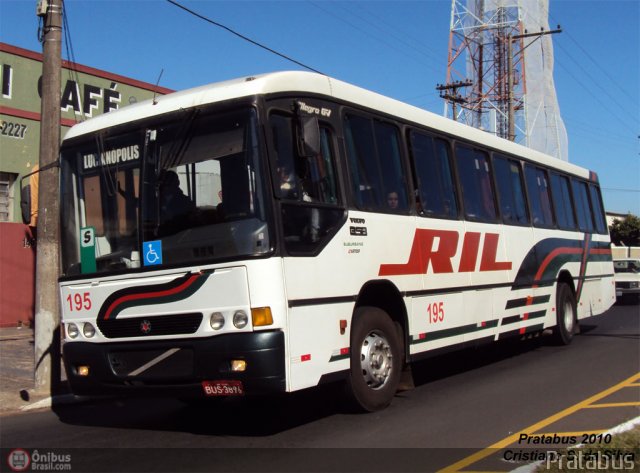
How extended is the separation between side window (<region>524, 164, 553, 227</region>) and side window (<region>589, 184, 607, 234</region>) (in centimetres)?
300

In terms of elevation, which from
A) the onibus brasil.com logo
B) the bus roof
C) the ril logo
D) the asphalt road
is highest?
the bus roof

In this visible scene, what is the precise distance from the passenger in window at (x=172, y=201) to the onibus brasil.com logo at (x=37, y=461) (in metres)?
2.21

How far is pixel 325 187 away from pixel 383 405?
2376 mm

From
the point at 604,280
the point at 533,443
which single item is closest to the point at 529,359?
the point at 604,280

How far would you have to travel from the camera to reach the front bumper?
580 centimetres

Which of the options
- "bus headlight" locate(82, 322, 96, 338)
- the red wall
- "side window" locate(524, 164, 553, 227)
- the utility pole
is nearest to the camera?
"bus headlight" locate(82, 322, 96, 338)

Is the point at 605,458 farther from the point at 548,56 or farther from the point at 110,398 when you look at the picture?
the point at 548,56

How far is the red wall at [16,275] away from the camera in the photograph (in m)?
16.1

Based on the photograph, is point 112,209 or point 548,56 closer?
point 112,209

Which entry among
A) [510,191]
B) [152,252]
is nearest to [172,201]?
[152,252]

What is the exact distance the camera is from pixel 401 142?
26.9 feet

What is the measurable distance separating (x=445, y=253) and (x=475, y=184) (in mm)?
1583

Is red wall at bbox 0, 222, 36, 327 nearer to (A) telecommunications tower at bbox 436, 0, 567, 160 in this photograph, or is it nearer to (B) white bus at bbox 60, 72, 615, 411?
(B) white bus at bbox 60, 72, 615, 411

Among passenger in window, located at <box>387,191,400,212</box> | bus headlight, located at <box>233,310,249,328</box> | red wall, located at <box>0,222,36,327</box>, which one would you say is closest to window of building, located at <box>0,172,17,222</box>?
red wall, located at <box>0,222,36,327</box>
